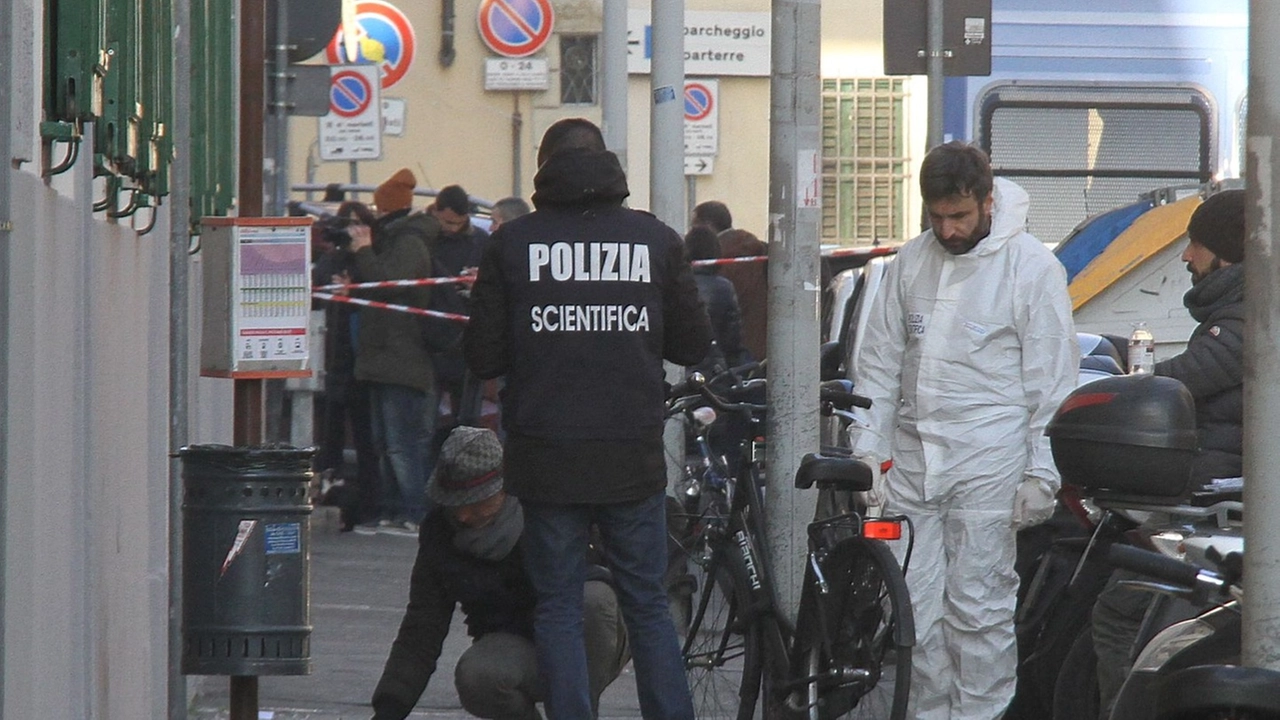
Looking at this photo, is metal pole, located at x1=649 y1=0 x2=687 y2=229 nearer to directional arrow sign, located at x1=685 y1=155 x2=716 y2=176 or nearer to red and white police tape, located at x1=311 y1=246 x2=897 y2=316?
red and white police tape, located at x1=311 y1=246 x2=897 y2=316

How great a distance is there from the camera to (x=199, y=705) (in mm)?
8273

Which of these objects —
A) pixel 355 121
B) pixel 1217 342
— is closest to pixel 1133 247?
pixel 1217 342

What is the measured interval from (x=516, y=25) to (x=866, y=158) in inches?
159

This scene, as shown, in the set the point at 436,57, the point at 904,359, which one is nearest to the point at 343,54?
the point at 436,57

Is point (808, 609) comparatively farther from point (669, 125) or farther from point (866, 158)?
point (866, 158)

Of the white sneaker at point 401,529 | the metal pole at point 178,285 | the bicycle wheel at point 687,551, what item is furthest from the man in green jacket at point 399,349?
the metal pole at point 178,285

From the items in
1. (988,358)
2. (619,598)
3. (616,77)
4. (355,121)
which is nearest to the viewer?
(619,598)

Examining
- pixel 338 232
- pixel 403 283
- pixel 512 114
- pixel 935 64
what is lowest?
pixel 403 283

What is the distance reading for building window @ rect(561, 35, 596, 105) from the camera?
83.8 ft

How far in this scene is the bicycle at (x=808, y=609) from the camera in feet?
20.7

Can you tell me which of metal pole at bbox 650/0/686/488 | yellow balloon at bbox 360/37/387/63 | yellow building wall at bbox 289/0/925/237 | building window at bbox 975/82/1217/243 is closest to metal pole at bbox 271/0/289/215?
metal pole at bbox 650/0/686/488

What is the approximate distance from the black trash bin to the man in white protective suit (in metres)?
1.69

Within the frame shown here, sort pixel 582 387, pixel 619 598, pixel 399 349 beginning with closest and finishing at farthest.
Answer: pixel 582 387, pixel 619 598, pixel 399 349

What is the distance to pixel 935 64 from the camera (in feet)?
35.7
